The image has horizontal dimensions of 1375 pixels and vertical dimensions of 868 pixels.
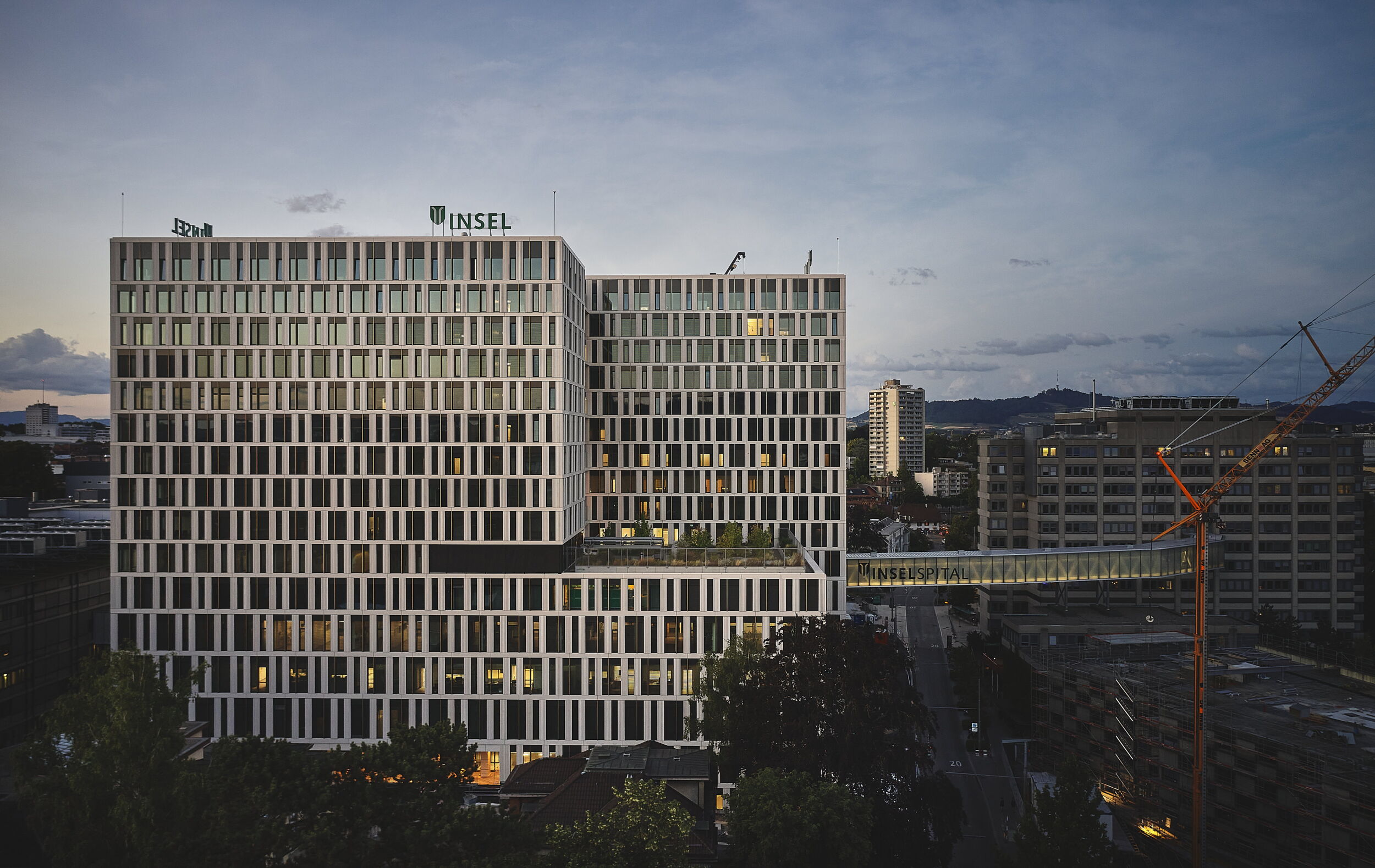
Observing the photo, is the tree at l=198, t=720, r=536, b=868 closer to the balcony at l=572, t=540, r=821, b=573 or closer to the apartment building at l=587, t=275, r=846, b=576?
the balcony at l=572, t=540, r=821, b=573

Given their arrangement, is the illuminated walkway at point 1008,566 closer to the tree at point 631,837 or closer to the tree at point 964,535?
the tree at point 964,535

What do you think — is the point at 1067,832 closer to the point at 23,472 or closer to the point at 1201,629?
the point at 1201,629

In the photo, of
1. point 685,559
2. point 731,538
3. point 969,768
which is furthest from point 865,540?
point 685,559

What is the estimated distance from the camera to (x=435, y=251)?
5744 centimetres

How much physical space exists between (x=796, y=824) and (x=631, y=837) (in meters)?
6.80

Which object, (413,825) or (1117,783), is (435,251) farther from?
(1117,783)

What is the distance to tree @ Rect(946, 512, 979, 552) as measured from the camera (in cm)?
12712

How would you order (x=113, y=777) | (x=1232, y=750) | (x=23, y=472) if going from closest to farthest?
(x=113, y=777) → (x=1232, y=750) → (x=23, y=472)

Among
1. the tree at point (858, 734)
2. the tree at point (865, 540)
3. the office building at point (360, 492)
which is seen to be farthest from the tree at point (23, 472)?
the tree at point (865, 540)

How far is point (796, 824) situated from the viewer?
96.4 ft

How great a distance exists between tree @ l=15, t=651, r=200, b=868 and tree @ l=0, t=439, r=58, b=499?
91.1 meters

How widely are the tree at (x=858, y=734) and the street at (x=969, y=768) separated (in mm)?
2509

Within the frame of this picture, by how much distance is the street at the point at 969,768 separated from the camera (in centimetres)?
4753

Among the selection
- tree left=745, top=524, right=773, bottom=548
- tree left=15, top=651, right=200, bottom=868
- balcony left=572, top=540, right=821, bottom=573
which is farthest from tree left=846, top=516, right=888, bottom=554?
tree left=15, top=651, right=200, bottom=868
